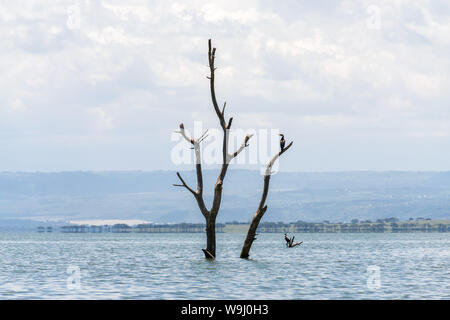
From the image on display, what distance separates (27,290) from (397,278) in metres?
21.7

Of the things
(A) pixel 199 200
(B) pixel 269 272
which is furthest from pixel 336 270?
(A) pixel 199 200

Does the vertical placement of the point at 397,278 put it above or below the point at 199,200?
below

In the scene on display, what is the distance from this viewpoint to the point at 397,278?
5259 centimetres

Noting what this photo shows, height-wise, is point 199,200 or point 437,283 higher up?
point 199,200
